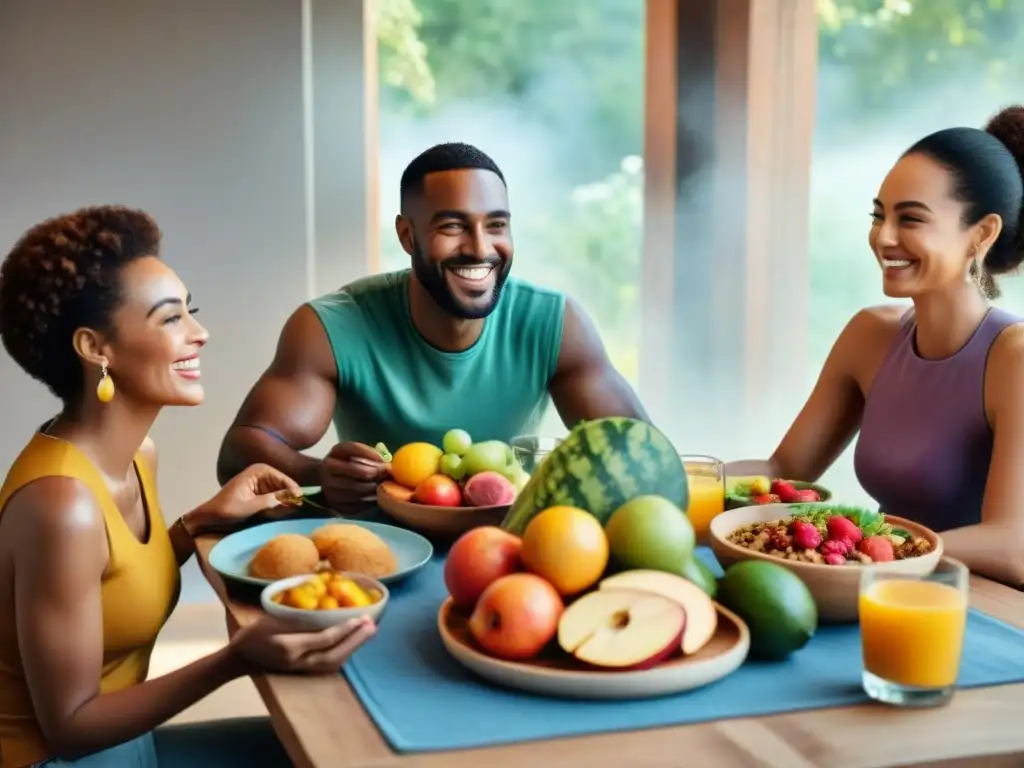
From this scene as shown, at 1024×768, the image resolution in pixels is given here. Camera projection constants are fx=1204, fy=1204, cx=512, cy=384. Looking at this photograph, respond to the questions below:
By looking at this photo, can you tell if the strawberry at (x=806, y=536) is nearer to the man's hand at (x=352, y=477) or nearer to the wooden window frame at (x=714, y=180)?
the man's hand at (x=352, y=477)

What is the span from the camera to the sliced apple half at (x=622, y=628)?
1.09 meters

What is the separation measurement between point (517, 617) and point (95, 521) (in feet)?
1.74

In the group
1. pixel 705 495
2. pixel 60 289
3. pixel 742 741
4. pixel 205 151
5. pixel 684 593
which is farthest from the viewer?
pixel 205 151

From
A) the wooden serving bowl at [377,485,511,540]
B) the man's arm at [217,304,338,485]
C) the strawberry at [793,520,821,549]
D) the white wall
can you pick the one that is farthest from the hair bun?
the white wall

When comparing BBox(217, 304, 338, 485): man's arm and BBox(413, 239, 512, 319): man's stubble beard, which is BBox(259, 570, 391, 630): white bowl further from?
BBox(413, 239, 512, 319): man's stubble beard

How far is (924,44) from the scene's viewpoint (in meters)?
3.28

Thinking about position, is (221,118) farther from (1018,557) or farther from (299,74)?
(1018,557)

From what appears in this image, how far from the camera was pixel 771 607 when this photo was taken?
3.91ft

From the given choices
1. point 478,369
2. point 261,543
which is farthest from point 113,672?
point 478,369

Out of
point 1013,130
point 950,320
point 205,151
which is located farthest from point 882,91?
point 205,151

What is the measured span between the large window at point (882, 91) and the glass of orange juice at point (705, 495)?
194 centimetres

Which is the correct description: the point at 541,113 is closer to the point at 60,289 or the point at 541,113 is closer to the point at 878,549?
the point at 60,289

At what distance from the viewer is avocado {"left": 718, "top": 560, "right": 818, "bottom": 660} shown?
119cm

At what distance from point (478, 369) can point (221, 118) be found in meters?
1.40
